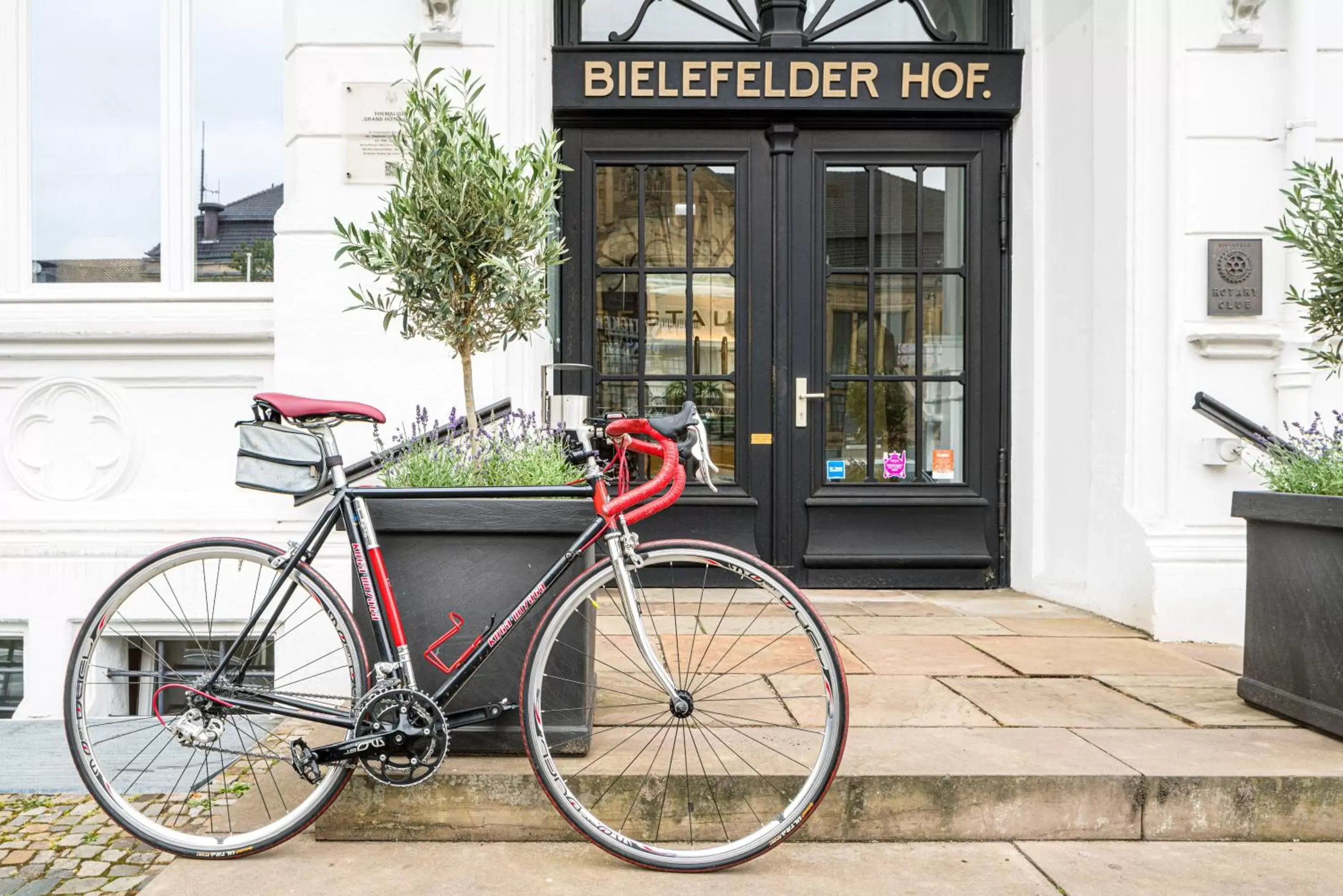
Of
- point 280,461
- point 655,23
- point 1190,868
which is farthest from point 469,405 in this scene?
point 655,23

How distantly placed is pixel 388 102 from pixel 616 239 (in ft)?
5.01

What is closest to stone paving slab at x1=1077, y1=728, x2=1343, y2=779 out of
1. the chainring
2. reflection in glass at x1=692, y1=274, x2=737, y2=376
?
the chainring

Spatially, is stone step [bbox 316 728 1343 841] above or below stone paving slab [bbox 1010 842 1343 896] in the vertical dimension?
above

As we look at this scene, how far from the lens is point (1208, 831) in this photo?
2.98m

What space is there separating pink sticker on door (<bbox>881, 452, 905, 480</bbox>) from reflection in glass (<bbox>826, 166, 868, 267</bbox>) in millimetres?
1080

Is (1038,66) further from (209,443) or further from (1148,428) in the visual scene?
(209,443)

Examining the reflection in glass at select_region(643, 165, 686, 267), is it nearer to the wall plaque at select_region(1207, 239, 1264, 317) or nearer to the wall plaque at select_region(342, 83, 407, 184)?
the wall plaque at select_region(342, 83, 407, 184)

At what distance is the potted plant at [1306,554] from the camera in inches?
132

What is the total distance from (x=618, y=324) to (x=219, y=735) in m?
3.60

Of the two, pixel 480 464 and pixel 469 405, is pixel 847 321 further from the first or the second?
pixel 480 464

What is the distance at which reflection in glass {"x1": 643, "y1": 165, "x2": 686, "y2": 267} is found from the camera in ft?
19.4

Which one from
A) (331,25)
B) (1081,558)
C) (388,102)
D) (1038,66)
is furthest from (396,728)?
(1038,66)

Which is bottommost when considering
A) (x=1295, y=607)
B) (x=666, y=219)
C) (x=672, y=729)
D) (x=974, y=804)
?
(x=974, y=804)

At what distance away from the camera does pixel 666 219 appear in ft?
19.5
